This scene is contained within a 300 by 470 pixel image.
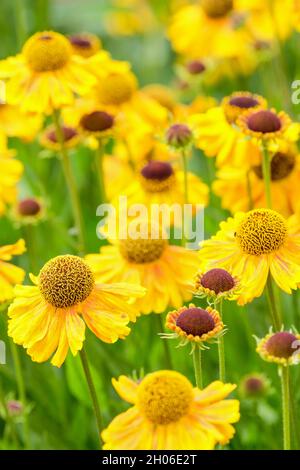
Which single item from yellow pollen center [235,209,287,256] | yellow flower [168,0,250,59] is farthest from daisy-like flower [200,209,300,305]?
yellow flower [168,0,250,59]

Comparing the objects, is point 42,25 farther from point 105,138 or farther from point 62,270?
point 62,270

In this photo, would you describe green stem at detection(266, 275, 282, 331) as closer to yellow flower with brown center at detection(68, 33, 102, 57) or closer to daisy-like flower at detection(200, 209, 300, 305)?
daisy-like flower at detection(200, 209, 300, 305)

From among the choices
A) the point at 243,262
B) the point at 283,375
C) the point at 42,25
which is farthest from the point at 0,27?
the point at 283,375

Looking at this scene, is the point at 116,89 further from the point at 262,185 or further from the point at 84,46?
the point at 262,185

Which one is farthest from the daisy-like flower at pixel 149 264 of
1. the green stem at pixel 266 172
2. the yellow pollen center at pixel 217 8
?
the yellow pollen center at pixel 217 8

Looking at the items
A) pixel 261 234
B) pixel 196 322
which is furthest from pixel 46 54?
pixel 196 322
